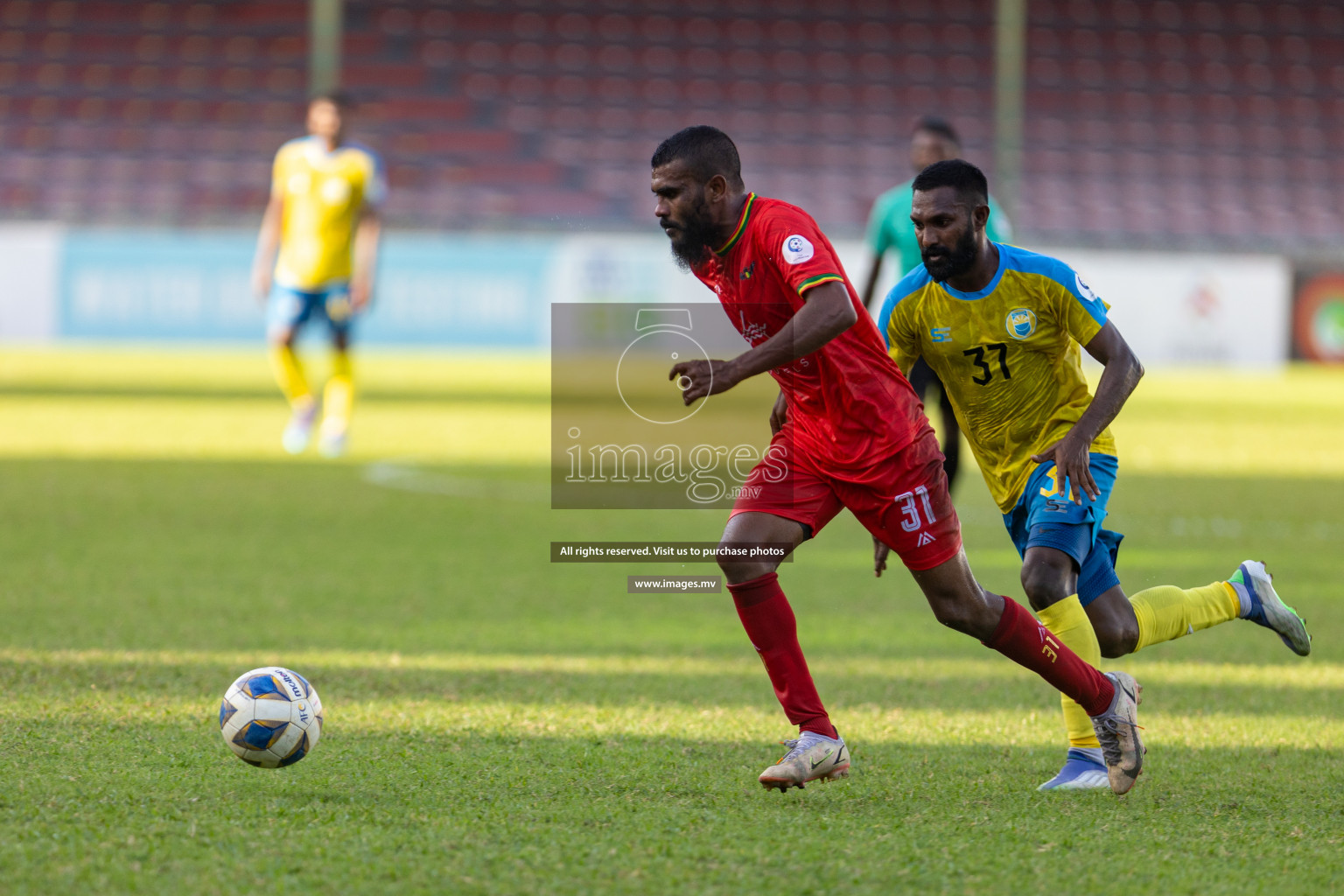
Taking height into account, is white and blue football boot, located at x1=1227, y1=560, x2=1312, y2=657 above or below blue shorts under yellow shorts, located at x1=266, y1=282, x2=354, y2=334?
below

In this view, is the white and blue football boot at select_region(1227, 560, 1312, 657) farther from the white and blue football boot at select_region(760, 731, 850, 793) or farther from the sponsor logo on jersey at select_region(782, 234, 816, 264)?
the sponsor logo on jersey at select_region(782, 234, 816, 264)

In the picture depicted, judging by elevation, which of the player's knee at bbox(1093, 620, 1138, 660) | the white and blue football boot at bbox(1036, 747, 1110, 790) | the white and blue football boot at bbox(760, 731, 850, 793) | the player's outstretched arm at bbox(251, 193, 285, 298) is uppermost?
the player's outstretched arm at bbox(251, 193, 285, 298)

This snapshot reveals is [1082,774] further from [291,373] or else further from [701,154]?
[291,373]

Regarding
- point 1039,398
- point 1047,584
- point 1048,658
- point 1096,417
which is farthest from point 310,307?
point 1048,658

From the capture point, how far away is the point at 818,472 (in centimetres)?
406

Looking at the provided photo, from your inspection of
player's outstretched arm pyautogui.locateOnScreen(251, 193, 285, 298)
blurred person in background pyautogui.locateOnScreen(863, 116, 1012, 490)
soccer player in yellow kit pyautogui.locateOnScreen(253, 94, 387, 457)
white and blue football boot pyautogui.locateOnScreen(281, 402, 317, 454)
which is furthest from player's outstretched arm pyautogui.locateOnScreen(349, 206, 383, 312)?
blurred person in background pyautogui.locateOnScreen(863, 116, 1012, 490)

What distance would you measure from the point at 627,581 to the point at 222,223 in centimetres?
1780

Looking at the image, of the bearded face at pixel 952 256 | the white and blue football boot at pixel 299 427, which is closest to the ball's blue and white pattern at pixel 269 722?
the bearded face at pixel 952 256

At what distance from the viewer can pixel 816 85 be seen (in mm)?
31594

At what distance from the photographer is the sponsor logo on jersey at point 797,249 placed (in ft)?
12.5

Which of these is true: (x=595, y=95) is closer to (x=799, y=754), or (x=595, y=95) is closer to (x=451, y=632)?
(x=451, y=632)

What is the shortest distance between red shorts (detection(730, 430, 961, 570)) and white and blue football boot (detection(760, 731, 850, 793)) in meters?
0.48

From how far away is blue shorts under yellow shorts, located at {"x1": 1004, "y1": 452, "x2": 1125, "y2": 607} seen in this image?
169 inches

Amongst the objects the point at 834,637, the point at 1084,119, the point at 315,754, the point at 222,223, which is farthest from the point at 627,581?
the point at 1084,119
